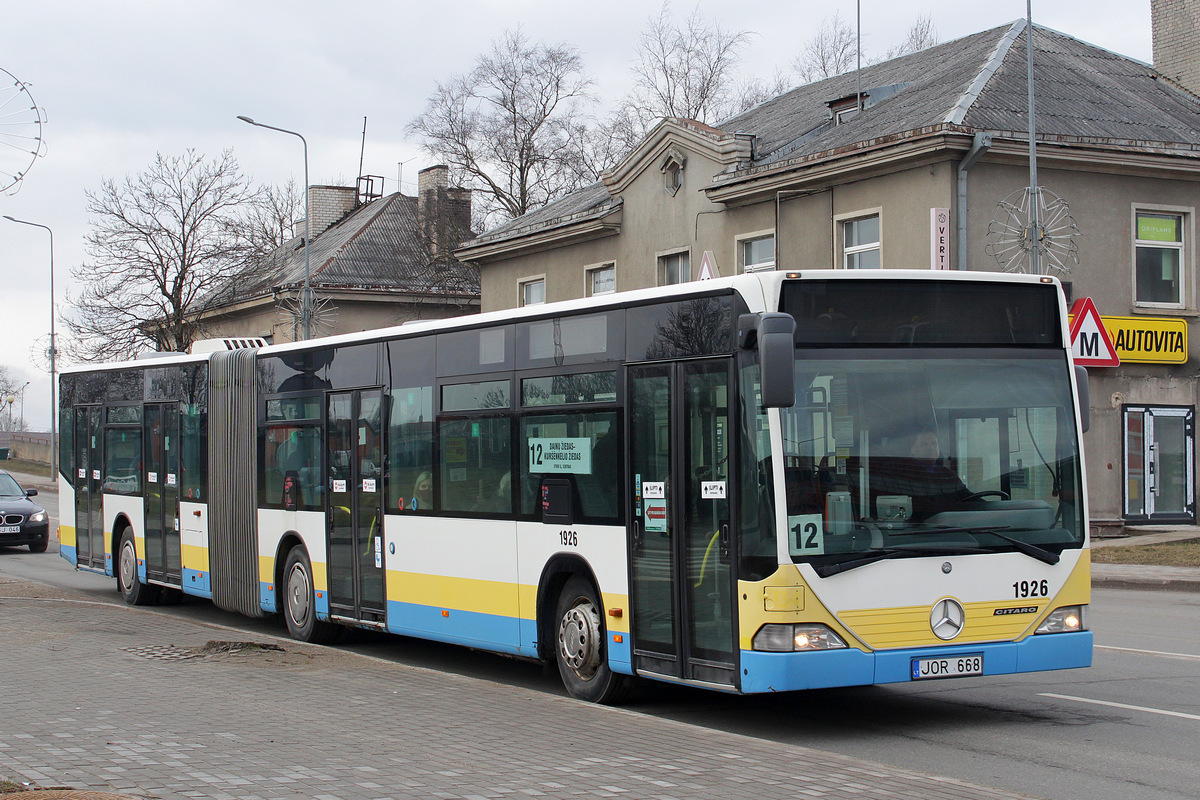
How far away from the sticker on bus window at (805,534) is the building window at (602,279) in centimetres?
2405

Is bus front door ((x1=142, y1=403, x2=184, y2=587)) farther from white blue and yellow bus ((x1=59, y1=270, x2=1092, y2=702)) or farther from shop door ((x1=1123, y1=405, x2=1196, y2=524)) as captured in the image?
shop door ((x1=1123, y1=405, x2=1196, y2=524))

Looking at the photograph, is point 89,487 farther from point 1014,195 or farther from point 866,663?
point 1014,195

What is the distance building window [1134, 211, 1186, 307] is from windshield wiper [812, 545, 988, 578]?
746 inches

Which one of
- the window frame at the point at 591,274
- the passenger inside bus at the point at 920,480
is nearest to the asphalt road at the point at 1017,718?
the passenger inside bus at the point at 920,480

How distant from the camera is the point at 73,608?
14977 mm

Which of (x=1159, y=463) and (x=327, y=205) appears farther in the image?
(x=327, y=205)

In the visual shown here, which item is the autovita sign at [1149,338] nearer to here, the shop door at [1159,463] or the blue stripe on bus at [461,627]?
the shop door at [1159,463]

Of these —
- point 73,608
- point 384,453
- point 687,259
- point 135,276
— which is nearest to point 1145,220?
point 687,259

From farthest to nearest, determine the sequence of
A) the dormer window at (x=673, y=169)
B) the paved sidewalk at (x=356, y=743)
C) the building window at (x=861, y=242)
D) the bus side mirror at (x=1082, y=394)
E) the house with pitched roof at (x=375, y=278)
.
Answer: the house with pitched roof at (x=375, y=278) < the dormer window at (x=673, y=169) < the building window at (x=861, y=242) < the bus side mirror at (x=1082, y=394) < the paved sidewalk at (x=356, y=743)

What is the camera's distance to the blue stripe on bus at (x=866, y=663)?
25.1 feet

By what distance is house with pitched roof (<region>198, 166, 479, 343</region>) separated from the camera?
51531mm

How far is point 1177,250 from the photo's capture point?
2533cm

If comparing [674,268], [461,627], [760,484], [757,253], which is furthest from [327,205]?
Result: [760,484]

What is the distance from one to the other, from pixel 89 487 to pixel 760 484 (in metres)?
13.3
